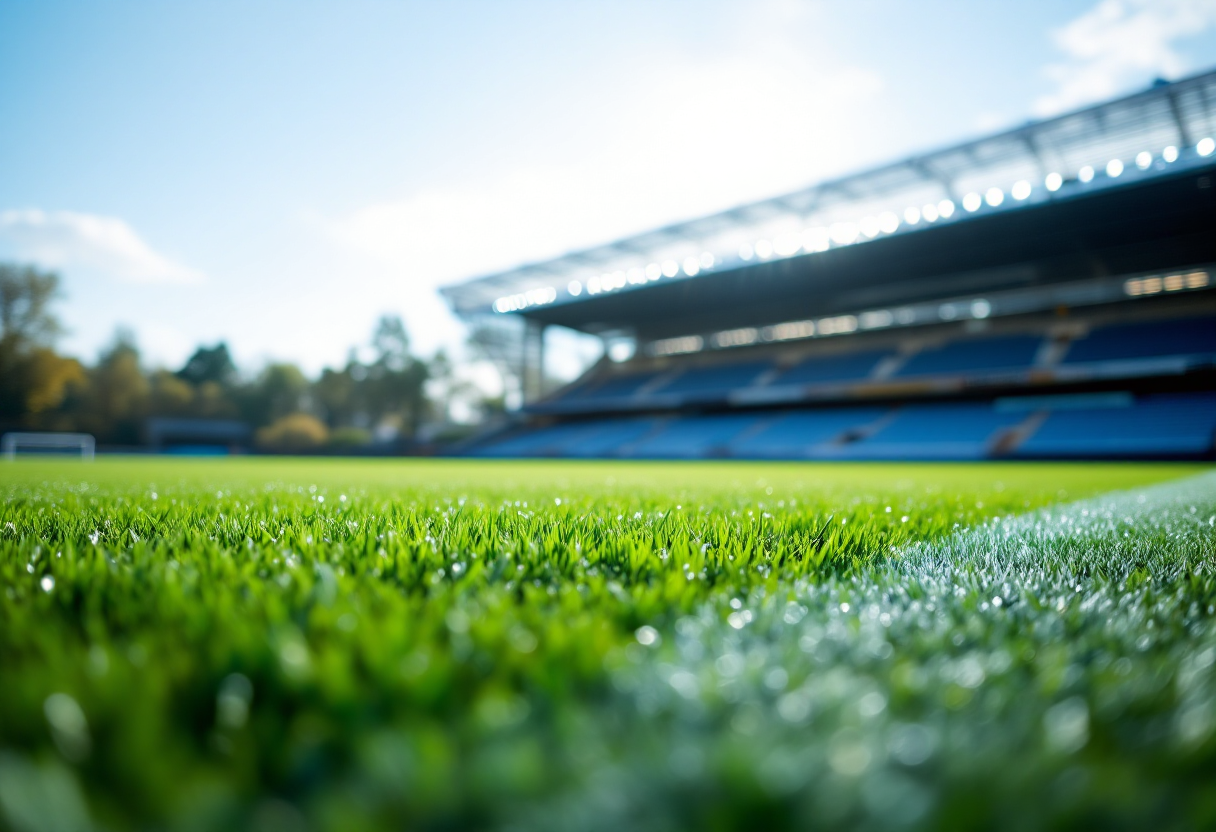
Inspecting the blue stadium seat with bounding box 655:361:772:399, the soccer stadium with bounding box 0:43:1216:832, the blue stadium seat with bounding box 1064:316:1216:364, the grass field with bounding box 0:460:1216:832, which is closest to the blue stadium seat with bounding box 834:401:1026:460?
the blue stadium seat with bounding box 1064:316:1216:364

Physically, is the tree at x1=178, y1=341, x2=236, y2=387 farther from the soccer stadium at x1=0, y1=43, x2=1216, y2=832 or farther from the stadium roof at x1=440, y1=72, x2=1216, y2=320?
the soccer stadium at x1=0, y1=43, x2=1216, y2=832

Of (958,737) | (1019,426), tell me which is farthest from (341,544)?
(1019,426)

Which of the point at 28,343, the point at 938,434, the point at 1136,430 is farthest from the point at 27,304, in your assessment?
the point at 1136,430

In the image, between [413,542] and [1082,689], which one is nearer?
[1082,689]

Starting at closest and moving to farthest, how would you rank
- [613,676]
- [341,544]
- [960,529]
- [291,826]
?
[291,826]
[613,676]
[341,544]
[960,529]

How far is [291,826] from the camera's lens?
431mm

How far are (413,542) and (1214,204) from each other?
1086 inches

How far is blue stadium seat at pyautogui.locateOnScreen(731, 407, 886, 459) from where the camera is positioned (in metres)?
27.3

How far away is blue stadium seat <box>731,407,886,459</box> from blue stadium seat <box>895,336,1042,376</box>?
259cm

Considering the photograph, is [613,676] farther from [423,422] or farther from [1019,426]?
[423,422]

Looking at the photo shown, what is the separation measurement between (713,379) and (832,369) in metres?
5.89

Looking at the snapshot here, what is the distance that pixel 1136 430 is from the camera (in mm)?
21609

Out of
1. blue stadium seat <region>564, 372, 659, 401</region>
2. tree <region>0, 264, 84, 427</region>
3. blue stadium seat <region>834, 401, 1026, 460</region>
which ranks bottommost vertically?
blue stadium seat <region>834, 401, 1026, 460</region>

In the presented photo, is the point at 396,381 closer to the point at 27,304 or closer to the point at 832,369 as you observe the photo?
the point at 27,304
